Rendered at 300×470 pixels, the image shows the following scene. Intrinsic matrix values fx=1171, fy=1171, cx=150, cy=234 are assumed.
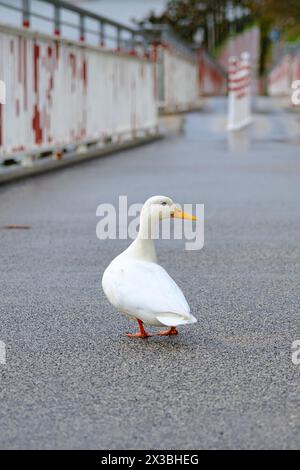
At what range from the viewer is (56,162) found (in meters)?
15.1

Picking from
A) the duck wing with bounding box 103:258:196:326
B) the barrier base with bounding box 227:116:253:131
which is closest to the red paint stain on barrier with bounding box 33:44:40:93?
the duck wing with bounding box 103:258:196:326

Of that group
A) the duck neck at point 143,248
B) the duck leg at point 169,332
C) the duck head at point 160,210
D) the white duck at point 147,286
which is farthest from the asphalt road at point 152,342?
the duck head at point 160,210

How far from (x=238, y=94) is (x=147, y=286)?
21.4 metres

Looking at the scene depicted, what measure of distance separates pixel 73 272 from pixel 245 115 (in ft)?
72.7

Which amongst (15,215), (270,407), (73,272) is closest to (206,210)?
(15,215)

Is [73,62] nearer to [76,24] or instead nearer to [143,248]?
[76,24]

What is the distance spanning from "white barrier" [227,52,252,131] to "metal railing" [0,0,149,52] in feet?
10.9

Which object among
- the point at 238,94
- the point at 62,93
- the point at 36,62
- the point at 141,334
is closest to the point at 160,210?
the point at 141,334

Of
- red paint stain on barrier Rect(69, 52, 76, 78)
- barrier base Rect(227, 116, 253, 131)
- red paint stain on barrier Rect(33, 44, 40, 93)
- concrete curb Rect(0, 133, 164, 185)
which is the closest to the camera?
concrete curb Rect(0, 133, 164, 185)

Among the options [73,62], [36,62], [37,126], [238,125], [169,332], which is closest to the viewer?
[169,332]

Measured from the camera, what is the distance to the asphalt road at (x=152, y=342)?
3.57 meters

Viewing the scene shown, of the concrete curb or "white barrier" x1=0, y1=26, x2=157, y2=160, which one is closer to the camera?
"white barrier" x1=0, y1=26, x2=157, y2=160

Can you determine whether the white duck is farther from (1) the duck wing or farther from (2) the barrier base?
(2) the barrier base

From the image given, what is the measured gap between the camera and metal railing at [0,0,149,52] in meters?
13.5
